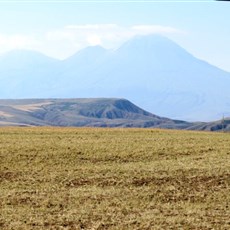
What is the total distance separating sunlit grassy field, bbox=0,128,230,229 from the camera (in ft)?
62.2

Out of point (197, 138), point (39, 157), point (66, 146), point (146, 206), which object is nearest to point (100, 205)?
point (146, 206)

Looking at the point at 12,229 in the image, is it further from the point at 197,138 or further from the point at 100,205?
the point at 197,138

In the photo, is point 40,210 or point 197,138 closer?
point 40,210

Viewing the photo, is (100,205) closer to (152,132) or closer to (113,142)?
(113,142)

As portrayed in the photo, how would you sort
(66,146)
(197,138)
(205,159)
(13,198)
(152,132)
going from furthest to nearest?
(152,132), (197,138), (66,146), (205,159), (13,198)

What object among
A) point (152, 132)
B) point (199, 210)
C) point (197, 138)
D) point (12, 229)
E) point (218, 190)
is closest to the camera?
point (12, 229)

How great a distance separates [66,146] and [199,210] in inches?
711

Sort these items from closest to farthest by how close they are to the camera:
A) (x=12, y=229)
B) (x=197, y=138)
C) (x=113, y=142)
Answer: (x=12, y=229)
(x=113, y=142)
(x=197, y=138)

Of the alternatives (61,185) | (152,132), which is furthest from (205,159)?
(152,132)

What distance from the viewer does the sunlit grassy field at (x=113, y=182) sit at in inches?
746

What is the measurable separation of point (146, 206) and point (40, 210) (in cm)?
420

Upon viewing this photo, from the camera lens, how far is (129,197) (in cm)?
2250

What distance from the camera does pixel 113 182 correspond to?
25766 millimetres

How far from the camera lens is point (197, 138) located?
44.0 metres
